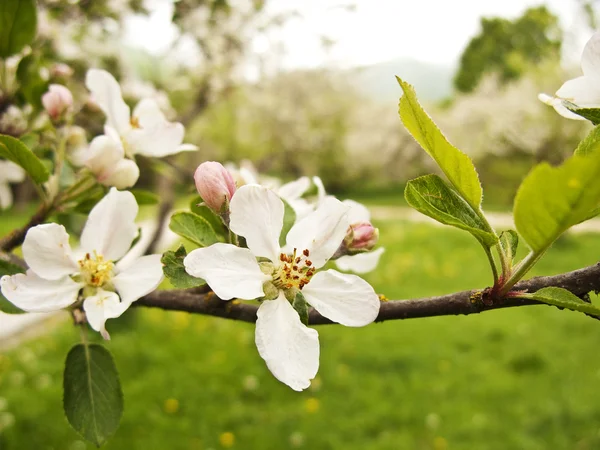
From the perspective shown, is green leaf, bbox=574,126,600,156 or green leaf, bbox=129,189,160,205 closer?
green leaf, bbox=574,126,600,156

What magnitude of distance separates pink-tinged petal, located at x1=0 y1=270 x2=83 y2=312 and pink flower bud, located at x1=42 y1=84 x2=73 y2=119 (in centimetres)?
49

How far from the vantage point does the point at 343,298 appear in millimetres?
648

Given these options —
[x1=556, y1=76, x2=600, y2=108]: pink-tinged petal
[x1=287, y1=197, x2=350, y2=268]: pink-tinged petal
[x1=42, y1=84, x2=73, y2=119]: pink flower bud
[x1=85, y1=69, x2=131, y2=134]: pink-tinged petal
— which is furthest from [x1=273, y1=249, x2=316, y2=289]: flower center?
[x1=42, y1=84, x2=73, y2=119]: pink flower bud

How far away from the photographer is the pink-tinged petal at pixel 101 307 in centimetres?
67

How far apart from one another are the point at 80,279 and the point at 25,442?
9.40ft

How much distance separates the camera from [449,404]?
3.54 meters

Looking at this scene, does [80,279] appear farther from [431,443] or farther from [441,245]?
[441,245]

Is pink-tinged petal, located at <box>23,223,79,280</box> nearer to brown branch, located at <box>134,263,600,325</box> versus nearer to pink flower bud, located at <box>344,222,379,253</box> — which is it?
brown branch, located at <box>134,263,600,325</box>

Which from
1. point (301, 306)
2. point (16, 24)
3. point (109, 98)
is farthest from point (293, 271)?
point (16, 24)

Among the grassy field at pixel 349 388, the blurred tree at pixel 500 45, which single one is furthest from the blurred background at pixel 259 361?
the blurred tree at pixel 500 45

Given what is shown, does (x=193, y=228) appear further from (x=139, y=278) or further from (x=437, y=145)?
(x=437, y=145)

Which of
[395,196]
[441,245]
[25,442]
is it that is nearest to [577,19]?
[395,196]

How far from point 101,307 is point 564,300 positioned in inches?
22.6

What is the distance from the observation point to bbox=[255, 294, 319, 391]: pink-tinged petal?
1.98 ft
